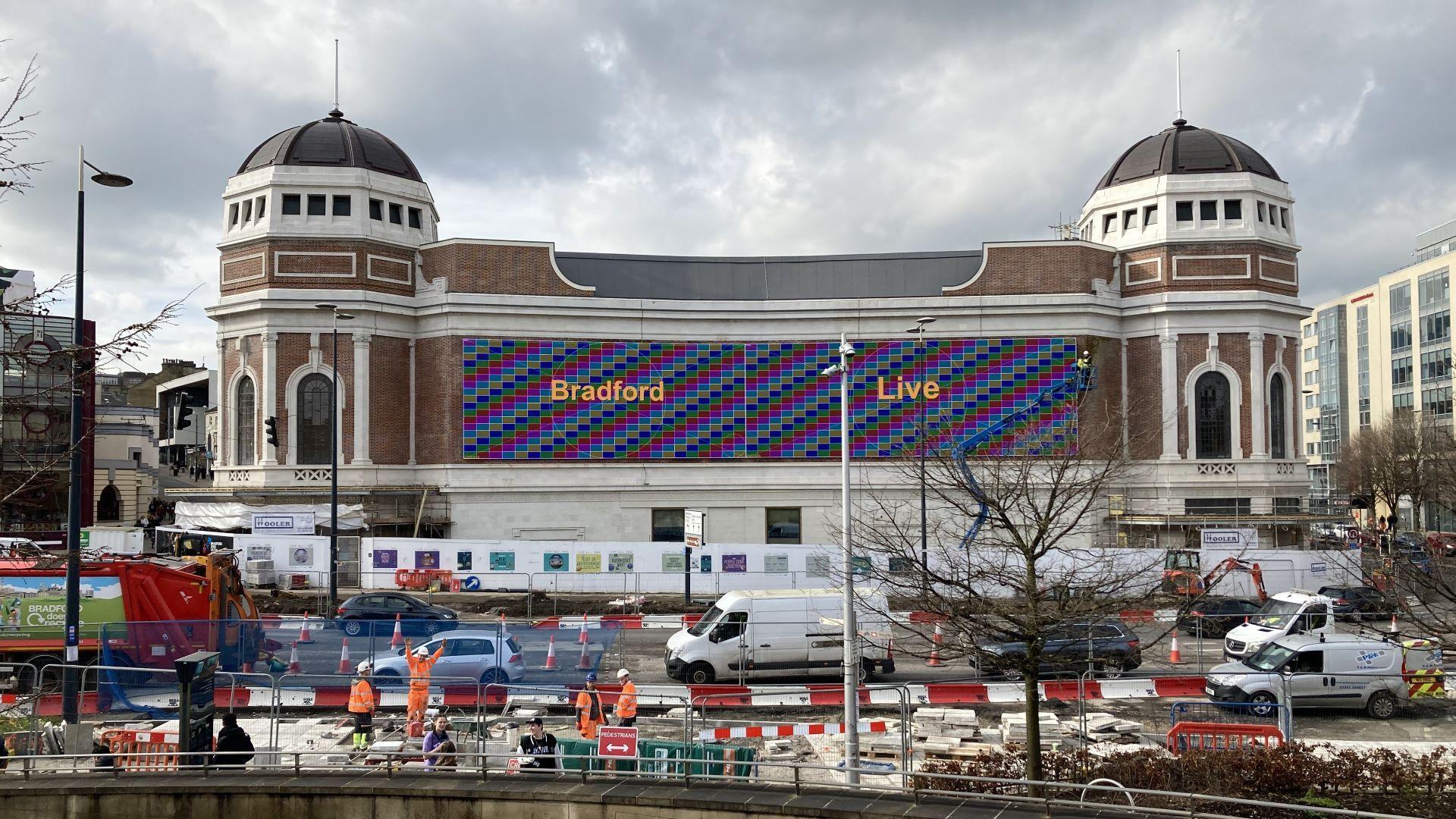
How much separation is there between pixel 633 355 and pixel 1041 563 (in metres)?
19.8

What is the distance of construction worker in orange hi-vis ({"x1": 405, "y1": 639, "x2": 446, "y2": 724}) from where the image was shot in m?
16.6

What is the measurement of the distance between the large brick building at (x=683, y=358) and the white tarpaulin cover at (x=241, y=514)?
1.49m

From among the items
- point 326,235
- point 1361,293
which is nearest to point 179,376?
point 326,235

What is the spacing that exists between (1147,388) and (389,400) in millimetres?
31436

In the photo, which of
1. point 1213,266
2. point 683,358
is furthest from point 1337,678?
Answer: point 1213,266

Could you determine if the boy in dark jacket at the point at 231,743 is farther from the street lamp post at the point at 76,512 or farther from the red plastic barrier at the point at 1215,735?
the red plastic barrier at the point at 1215,735

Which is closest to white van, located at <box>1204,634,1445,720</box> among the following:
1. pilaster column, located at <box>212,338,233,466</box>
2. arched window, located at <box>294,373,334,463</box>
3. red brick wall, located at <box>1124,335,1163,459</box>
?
red brick wall, located at <box>1124,335,1163,459</box>

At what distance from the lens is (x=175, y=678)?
61.9 ft

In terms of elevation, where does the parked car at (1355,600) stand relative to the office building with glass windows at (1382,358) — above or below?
below

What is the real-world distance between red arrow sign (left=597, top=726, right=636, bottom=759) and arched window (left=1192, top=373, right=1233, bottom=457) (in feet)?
125

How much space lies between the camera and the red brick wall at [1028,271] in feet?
148

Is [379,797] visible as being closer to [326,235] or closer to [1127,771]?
[1127,771]

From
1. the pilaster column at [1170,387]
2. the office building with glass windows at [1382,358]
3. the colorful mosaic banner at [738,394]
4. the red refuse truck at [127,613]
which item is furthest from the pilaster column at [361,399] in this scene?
the office building with glass windows at [1382,358]

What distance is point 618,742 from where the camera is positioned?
13695 millimetres
